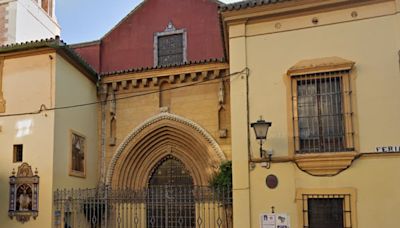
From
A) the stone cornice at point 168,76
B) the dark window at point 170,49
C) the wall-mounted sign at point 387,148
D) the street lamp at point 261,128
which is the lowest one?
the wall-mounted sign at point 387,148

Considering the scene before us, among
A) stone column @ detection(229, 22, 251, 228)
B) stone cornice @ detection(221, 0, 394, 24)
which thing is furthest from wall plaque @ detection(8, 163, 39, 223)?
stone cornice @ detection(221, 0, 394, 24)

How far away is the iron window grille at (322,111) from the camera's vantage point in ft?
30.3

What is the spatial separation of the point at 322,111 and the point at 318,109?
9 centimetres

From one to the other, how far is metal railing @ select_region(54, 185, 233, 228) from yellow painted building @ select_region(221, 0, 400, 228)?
1.94 metres

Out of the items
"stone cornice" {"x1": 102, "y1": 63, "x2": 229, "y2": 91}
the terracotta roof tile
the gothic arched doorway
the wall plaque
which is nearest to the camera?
the terracotta roof tile

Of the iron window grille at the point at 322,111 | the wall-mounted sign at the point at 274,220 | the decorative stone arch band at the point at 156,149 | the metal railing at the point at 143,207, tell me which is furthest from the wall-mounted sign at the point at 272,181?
the decorative stone arch band at the point at 156,149

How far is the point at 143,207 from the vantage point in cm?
1308

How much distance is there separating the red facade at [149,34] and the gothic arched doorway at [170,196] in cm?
348

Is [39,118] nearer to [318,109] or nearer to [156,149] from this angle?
[156,149]

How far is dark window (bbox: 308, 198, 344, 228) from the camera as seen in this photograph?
354 inches

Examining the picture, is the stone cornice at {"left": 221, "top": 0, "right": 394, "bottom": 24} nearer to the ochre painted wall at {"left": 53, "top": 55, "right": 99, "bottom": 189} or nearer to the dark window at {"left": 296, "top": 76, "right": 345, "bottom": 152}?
the dark window at {"left": 296, "top": 76, "right": 345, "bottom": 152}

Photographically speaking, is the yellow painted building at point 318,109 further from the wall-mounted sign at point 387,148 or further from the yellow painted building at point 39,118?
the yellow painted building at point 39,118

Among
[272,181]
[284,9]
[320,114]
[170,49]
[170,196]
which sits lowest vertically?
[170,196]

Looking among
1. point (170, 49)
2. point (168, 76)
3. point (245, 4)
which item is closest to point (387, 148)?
point (245, 4)
